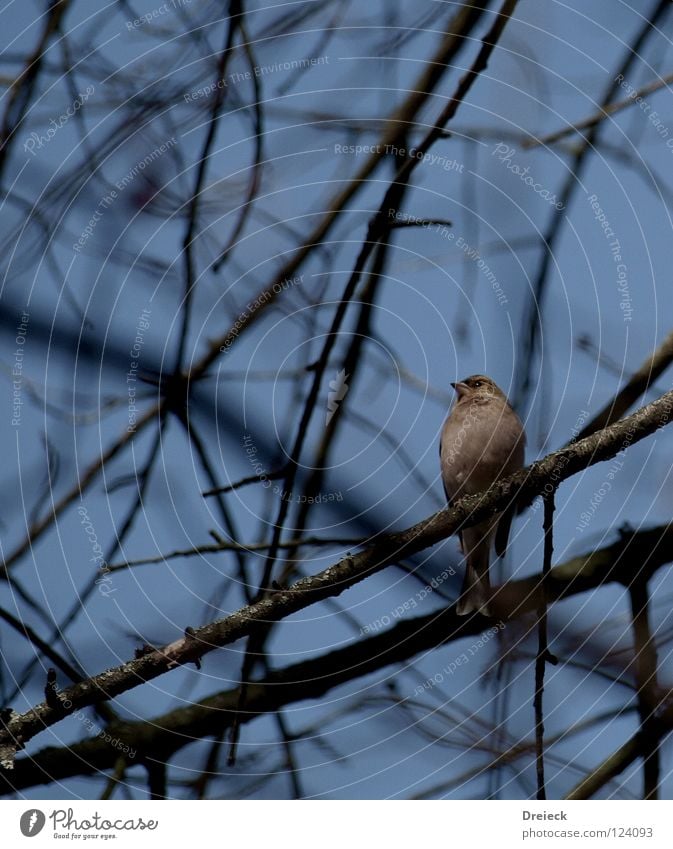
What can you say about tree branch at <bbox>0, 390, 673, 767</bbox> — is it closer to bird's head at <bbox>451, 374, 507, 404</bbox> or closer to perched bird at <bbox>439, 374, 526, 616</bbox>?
perched bird at <bbox>439, 374, 526, 616</bbox>

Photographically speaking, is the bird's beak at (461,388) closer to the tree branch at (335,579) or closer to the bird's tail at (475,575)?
the bird's tail at (475,575)

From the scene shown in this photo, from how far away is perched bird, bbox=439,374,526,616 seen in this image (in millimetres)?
2559

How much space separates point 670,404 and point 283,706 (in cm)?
106

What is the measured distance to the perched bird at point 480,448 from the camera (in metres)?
2.56

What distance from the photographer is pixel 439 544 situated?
2258 millimetres

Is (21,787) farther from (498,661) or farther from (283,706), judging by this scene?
(498,661)

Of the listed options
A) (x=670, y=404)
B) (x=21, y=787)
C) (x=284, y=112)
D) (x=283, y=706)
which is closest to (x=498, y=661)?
(x=283, y=706)

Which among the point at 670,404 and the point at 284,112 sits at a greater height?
the point at 284,112

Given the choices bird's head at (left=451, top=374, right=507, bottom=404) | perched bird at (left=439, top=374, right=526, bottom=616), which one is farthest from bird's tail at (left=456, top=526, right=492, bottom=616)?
bird's head at (left=451, top=374, right=507, bottom=404)

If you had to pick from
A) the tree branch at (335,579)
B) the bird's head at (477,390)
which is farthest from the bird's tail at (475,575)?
the bird's head at (477,390)

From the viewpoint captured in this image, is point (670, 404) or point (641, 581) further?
point (641, 581)
